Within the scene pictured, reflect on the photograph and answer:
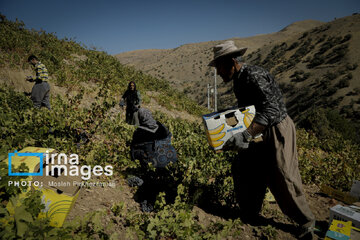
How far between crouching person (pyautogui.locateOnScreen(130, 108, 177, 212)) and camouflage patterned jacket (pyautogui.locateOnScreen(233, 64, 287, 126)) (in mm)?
1624

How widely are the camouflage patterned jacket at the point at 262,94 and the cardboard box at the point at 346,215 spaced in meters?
1.51

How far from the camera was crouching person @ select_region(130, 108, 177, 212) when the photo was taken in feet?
11.3

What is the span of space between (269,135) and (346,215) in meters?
1.44

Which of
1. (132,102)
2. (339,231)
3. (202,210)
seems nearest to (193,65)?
(132,102)

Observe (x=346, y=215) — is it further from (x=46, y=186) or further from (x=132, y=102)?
(x=132, y=102)

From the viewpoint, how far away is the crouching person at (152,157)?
345cm

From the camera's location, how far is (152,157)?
344cm

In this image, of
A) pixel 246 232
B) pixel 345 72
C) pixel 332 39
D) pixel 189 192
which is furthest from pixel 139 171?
pixel 332 39

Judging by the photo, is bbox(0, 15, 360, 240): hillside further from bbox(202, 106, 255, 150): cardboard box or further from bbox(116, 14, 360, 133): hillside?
bbox(116, 14, 360, 133): hillside

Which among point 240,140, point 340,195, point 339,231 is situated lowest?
point 340,195

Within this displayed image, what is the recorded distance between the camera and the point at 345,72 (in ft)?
102

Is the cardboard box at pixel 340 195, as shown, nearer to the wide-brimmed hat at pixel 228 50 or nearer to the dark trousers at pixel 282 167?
the dark trousers at pixel 282 167

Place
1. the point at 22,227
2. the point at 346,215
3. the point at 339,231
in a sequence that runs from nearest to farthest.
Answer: the point at 22,227, the point at 339,231, the point at 346,215

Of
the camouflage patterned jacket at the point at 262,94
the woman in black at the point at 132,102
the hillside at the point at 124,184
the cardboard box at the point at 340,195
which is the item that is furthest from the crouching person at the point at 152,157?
the woman in black at the point at 132,102
